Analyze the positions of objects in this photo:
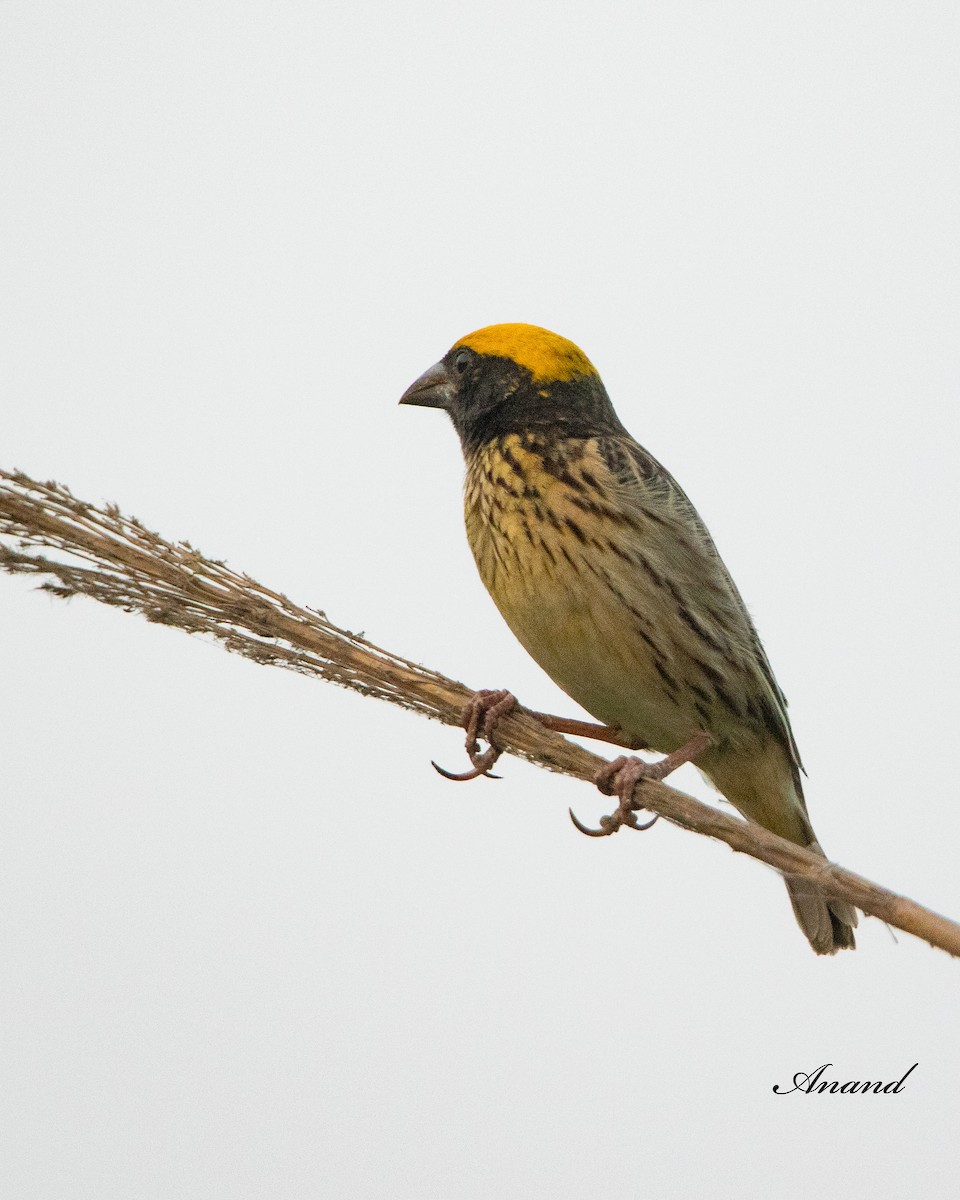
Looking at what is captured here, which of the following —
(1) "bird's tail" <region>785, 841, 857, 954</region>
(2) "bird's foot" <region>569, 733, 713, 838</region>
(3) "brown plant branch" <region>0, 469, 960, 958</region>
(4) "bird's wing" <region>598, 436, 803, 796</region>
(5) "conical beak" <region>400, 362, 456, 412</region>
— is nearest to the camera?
(3) "brown plant branch" <region>0, 469, 960, 958</region>

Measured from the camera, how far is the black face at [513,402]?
5355 mm

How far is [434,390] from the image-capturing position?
5746 mm

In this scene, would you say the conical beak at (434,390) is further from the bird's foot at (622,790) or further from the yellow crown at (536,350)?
the bird's foot at (622,790)

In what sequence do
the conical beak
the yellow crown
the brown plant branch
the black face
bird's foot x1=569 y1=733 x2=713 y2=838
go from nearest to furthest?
the brown plant branch < bird's foot x1=569 y1=733 x2=713 y2=838 < the black face < the yellow crown < the conical beak

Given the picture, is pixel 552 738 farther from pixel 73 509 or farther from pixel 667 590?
pixel 73 509

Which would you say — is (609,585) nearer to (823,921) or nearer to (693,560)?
Answer: (693,560)

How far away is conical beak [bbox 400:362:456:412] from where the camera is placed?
572 centimetres

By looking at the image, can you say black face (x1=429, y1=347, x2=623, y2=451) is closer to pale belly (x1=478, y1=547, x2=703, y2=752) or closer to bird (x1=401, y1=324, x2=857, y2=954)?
bird (x1=401, y1=324, x2=857, y2=954)

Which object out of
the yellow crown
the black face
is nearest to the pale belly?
the black face

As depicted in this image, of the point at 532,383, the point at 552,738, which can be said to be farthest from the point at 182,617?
the point at 532,383

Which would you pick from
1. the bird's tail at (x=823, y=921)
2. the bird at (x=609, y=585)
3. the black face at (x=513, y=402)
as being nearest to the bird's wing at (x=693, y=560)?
the bird at (x=609, y=585)

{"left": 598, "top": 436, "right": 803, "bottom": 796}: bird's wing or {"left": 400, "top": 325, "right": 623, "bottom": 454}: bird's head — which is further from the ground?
{"left": 400, "top": 325, "right": 623, "bottom": 454}: bird's head

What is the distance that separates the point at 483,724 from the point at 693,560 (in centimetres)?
112

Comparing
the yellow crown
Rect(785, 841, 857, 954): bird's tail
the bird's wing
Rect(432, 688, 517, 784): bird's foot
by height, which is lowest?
Rect(785, 841, 857, 954): bird's tail
